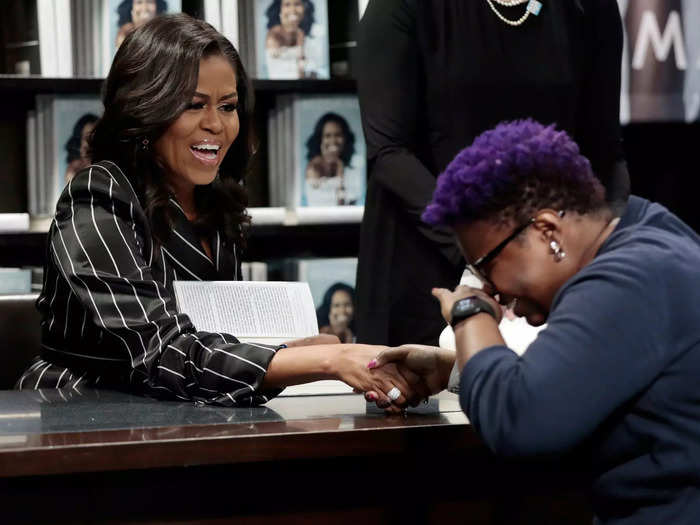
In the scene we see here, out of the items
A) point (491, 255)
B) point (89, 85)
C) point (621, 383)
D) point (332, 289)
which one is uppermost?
point (89, 85)

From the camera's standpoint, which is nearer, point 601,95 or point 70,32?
point 601,95

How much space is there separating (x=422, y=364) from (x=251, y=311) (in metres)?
0.36

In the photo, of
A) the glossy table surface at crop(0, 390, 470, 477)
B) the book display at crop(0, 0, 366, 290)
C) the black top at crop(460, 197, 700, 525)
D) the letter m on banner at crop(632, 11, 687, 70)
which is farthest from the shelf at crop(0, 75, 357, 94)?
the black top at crop(460, 197, 700, 525)

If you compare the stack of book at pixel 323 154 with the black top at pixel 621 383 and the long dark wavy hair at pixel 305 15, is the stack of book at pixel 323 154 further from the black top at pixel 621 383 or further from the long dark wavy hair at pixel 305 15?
the black top at pixel 621 383

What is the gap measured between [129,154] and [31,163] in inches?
41.2

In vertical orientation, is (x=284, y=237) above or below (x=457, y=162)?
below

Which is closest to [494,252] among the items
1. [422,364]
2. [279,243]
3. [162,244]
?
[422,364]

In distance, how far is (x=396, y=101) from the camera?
2.39 meters

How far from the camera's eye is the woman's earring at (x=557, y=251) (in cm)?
135

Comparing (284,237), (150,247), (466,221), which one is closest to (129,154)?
(150,247)

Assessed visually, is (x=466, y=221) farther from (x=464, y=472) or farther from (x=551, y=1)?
(x=551, y=1)

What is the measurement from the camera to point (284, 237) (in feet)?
11.0

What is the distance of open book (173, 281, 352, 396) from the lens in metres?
1.87

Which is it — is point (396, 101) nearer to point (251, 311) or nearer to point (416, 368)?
point (251, 311)
